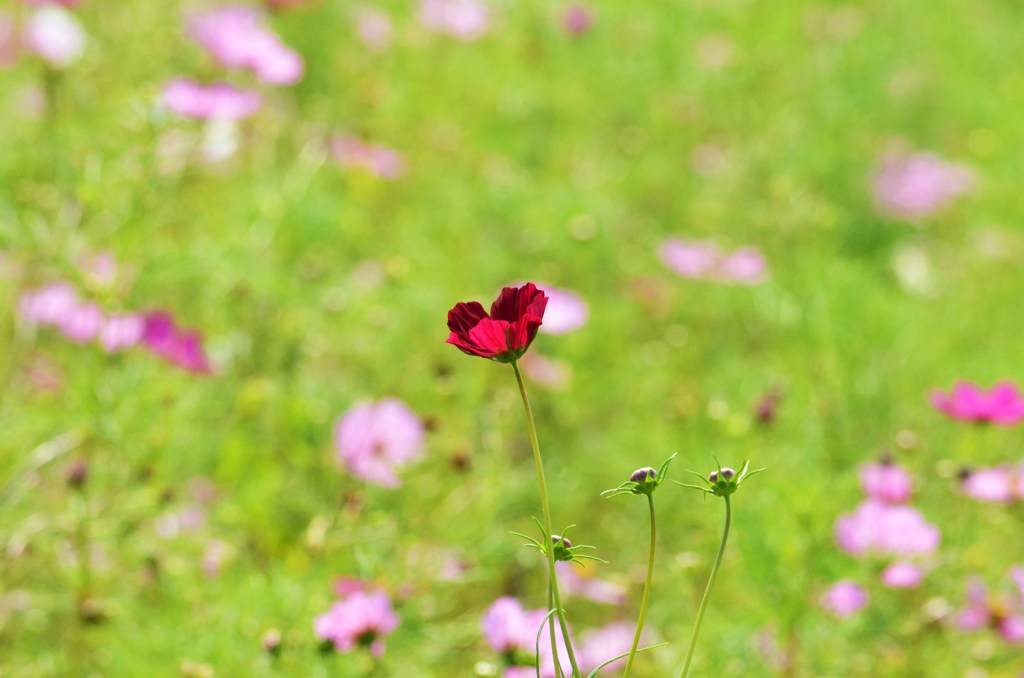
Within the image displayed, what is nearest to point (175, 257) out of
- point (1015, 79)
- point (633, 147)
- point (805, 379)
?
point (805, 379)

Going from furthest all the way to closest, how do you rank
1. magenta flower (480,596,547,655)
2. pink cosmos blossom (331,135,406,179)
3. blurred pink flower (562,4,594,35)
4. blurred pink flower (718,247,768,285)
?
blurred pink flower (562,4,594,35) → pink cosmos blossom (331,135,406,179) → blurred pink flower (718,247,768,285) → magenta flower (480,596,547,655)

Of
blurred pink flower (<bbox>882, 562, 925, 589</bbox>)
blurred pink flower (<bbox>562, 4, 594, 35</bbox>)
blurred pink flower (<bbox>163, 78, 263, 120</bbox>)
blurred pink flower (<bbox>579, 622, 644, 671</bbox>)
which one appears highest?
blurred pink flower (<bbox>562, 4, 594, 35</bbox>)

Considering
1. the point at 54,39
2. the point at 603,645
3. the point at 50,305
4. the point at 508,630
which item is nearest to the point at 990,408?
the point at 603,645

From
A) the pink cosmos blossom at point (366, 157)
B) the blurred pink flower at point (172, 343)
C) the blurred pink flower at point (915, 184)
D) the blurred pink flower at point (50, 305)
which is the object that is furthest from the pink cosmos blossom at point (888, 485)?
the blurred pink flower at point (915, 184)

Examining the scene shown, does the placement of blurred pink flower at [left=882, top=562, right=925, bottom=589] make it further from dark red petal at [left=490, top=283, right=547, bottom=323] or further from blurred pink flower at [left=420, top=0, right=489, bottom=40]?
blurred pink flower at [left=420, top=0, right=489, bottom=40]

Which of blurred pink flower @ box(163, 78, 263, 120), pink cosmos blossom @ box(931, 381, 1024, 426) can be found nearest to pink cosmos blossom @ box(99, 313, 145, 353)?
blurred pink flower @ box(163, 78, 263, 120)

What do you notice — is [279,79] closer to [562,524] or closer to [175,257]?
[175,257]
